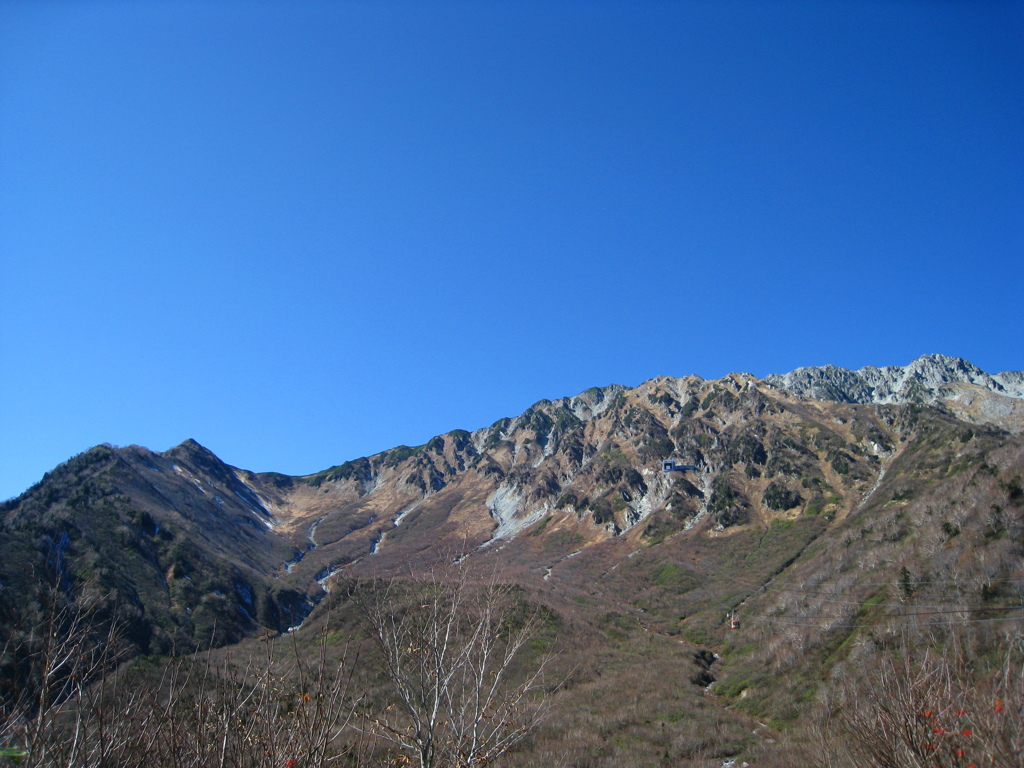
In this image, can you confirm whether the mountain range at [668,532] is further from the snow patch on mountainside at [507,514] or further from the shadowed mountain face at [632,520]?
the snow patch on mountainside at [507,514]

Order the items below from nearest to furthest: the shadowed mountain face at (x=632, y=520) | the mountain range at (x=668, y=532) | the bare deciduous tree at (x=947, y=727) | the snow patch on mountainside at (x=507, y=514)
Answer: the bare deciduous tree at (x=947, y=727) → the mountain range at (x=668, y=532) → the shadowed mountain face at (x=632, y=520) → the snow patch on mountainside at (x=507, y=514)

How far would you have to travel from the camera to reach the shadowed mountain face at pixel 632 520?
4234 cm

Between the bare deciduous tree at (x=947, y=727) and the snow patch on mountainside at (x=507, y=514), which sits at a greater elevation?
the bare deciduous tree at (x=947, y=727)

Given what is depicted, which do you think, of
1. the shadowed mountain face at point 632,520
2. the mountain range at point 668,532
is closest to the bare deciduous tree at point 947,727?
the mountain range at point 668,532

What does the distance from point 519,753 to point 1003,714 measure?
1943cm

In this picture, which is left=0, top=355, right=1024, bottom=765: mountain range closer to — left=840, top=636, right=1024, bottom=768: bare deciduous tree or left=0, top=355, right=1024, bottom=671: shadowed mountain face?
left=0, top=355, right=1024, bottom=671: shadowed mountain face

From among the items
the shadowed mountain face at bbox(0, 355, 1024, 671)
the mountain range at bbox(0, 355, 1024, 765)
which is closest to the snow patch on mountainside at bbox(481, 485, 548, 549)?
the shadowed mountain face at bbox(0, 355, 1024, 671)

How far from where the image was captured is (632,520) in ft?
414

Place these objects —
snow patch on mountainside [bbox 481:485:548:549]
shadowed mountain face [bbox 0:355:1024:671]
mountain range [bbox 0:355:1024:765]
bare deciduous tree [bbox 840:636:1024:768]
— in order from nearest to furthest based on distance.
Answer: bare deciduous tree [bbox 840:636:1024:768]
mountain range [bbox 0:355:1024:765]
shadowed mountain face [bbox 0:355:1024:671]
snow patch on mountainside [bbox 481:485:548:549]

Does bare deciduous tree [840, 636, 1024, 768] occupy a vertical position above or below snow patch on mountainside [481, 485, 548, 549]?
above

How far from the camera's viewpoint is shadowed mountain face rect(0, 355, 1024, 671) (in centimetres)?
4234

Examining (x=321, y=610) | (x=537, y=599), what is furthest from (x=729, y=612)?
(x=321, y=610)

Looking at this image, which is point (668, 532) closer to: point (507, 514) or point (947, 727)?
point (507, 514)

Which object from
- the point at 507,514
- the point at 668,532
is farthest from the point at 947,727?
the point at 507,514
